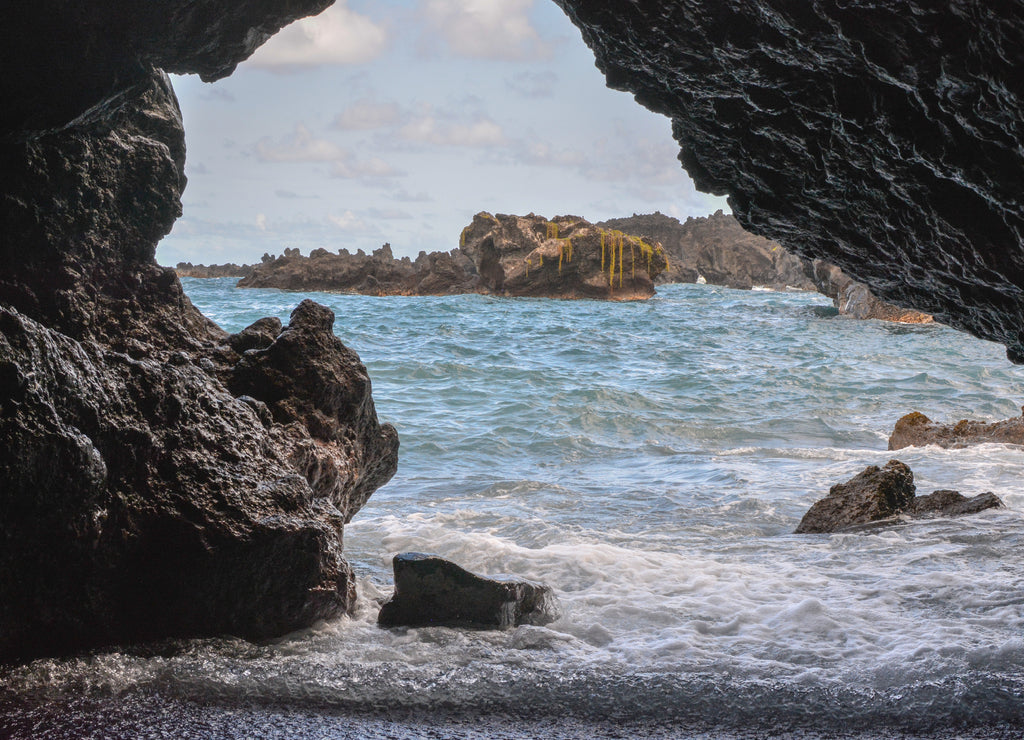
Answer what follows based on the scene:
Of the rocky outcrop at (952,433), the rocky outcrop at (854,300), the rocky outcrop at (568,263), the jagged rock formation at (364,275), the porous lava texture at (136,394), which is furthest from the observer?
the jagged rock formation at (364,275)

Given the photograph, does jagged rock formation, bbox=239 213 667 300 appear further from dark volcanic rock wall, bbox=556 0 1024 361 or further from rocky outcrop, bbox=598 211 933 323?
dark volcanic rock wall, bbox=556 0 1024 361

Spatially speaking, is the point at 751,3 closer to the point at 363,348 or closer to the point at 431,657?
the point at 431,657

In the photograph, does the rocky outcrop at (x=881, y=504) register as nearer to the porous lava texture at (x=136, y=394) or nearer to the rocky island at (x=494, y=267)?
the porous lava texture at (x=136, y=394)

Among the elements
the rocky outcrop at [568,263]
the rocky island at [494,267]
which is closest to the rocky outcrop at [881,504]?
the rocky island at [494,267]

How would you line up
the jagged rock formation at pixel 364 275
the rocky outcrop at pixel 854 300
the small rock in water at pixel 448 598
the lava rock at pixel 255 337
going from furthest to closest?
1. the jagged rock formation at pixel 364 275
2. the rocky outcrop at pixel 854 300
3. the lava rock at pixel 255 337
4. the small rock in water at pixel 448 598

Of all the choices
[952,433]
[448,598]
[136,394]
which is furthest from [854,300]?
[136,394]

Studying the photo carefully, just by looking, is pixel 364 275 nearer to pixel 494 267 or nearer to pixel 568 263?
pixel 494 267

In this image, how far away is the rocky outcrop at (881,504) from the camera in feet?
17.3

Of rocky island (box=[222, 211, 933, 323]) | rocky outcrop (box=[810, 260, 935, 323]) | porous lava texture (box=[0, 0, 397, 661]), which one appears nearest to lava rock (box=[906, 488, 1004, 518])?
porous lava texture (box=[0, 0, 397, 661])

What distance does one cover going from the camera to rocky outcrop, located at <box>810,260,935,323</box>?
27.0 meters

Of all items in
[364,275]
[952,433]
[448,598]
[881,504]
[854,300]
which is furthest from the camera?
[364,275]

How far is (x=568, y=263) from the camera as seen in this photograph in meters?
47.5

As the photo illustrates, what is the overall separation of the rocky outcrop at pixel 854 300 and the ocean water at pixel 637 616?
18089 mm

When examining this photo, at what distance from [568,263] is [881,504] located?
42.7 metres
